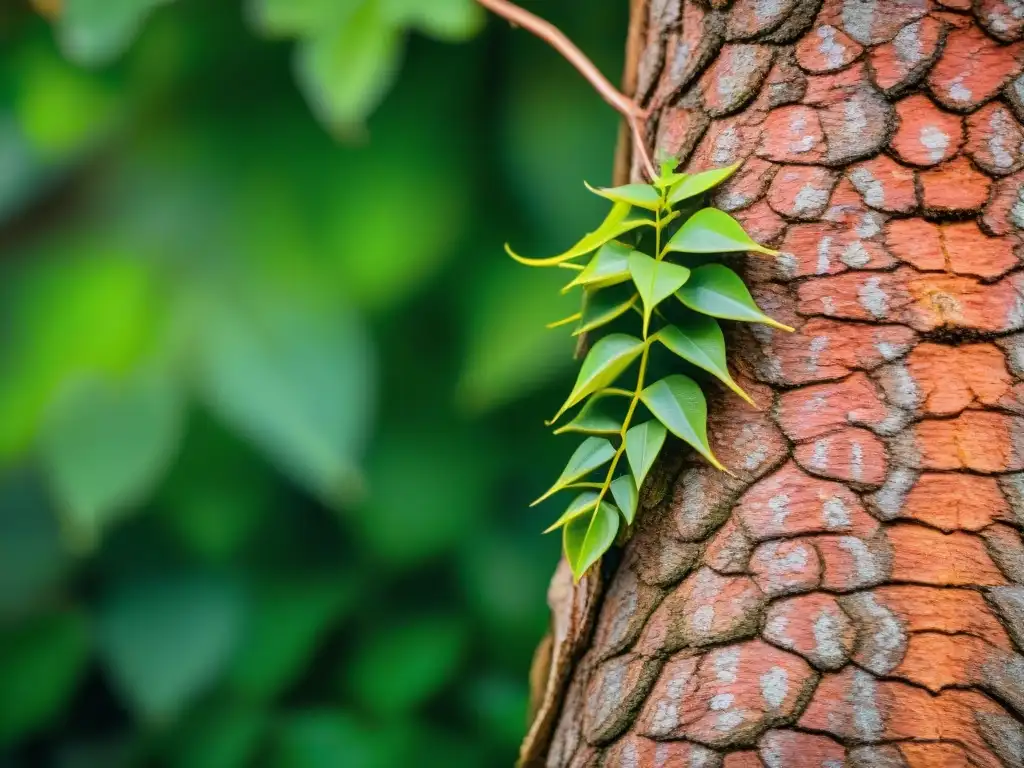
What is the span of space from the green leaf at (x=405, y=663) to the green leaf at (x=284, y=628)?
0.16 feet

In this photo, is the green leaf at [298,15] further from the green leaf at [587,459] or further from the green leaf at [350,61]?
the green leaf at [587,459]

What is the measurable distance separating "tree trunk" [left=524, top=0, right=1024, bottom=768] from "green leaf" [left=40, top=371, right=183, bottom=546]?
494 mm

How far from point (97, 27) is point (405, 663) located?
2.05 ft

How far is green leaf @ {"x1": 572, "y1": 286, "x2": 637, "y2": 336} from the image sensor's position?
37 cm

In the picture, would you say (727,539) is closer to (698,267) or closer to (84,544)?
(698,267)

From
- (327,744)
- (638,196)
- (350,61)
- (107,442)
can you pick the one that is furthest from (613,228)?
(327,744)

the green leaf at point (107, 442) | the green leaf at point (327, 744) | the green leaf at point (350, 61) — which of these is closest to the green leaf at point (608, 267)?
the green leaf at point (350, 61)

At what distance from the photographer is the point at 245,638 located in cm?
86

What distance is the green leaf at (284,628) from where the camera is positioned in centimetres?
84

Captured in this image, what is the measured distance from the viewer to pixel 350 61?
0.67 metres

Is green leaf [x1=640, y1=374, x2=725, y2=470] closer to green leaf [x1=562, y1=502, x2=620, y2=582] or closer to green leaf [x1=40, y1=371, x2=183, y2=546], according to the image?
green leaf [x1=562, y1=502, x2=620, y2=582]

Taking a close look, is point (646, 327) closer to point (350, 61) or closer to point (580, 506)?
point (580, 506)

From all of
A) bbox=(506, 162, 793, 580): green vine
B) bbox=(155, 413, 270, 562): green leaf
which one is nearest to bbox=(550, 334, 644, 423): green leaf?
bbox=(506, 162, 793, 580): green vine

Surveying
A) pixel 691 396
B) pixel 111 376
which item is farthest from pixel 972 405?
pixel 111 376
